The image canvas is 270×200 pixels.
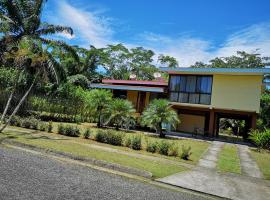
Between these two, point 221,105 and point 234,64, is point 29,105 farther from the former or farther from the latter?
point 234,64

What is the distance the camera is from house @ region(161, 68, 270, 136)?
23734 millimetres

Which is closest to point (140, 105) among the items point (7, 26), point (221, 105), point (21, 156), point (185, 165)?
point (221, 105)

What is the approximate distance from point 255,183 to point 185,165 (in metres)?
2.60

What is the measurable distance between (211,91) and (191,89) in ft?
6.15

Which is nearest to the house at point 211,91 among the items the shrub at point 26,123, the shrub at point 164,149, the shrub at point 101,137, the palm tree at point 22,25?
the palm tree at point 22,25

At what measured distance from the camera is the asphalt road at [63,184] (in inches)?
215

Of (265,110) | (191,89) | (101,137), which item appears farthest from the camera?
(265,110)

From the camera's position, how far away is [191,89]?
2625 cm

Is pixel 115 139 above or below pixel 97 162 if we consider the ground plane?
above

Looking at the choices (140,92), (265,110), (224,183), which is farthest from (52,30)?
(265,110)

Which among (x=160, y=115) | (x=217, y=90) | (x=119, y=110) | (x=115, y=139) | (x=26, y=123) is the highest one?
(x=217, y=90)

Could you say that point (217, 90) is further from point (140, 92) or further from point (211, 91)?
point (140, 92)

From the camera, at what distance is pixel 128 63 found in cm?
5162

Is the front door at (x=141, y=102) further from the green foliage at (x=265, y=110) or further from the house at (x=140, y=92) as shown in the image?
the green foliage at (x=265, y=110)
